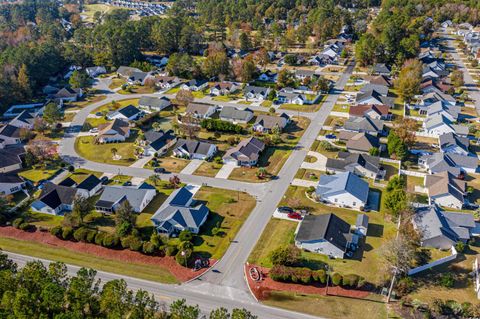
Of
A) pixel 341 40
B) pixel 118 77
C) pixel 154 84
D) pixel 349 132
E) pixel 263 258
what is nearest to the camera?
pixel 263 258

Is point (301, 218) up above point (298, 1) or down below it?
below

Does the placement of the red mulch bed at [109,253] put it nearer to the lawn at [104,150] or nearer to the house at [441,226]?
the lawn at [104,150]

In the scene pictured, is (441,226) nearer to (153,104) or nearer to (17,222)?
(17,222)

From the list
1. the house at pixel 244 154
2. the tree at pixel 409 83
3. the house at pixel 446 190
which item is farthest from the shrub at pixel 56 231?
the tree at pixel 409 83

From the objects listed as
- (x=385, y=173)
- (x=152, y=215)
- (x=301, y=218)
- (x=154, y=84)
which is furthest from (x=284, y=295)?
(x=154, y=84)

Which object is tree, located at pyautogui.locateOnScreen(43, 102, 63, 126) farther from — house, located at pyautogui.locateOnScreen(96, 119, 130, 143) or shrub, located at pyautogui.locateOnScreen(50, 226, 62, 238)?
shrub, located at pyautogui.locateOnScreen(50, 226, 62, 238)

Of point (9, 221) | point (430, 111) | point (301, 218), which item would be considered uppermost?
point (430, 111)

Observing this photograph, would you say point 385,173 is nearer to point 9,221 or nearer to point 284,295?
point 284,295

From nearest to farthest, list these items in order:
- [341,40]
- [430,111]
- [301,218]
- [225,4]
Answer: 1. [301,218]
2. [430,111]
3. [341,40]
4. [225,4]
